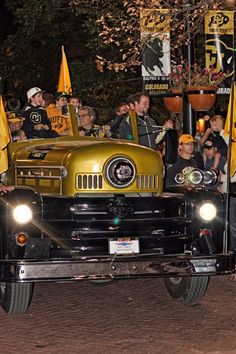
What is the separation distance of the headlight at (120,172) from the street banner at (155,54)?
4.83 m

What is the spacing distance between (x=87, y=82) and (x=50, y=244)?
14.4 m

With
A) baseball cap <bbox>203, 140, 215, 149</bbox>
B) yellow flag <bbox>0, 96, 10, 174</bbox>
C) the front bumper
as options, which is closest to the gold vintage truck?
the front bumper

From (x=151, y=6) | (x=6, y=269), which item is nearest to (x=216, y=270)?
(x=6, y=269)

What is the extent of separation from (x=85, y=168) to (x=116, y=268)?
110 cm

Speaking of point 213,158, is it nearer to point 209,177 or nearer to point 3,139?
point 209,177

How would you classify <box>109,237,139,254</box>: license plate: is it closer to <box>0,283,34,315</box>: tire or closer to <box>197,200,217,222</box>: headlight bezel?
<box>197,200,217,222</box>: headlight bezel

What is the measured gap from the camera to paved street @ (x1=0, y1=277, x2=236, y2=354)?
264 inches

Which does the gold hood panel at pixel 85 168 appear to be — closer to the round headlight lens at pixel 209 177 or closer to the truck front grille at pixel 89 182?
the truck front grille at pixel 89 182

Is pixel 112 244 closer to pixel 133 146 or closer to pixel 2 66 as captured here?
pixel 133 146

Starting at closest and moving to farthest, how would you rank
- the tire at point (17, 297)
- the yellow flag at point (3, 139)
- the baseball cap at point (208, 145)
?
the tire at point (17, 297) < the yellow flag at point (3, 139) < the baseball cap at point (208, 145)

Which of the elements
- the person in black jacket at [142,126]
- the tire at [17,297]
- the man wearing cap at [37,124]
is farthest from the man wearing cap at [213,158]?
the tire at [17,297]

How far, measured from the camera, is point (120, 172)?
7898 mm

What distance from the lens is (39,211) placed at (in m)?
7.56

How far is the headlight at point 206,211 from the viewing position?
8.12 metres
